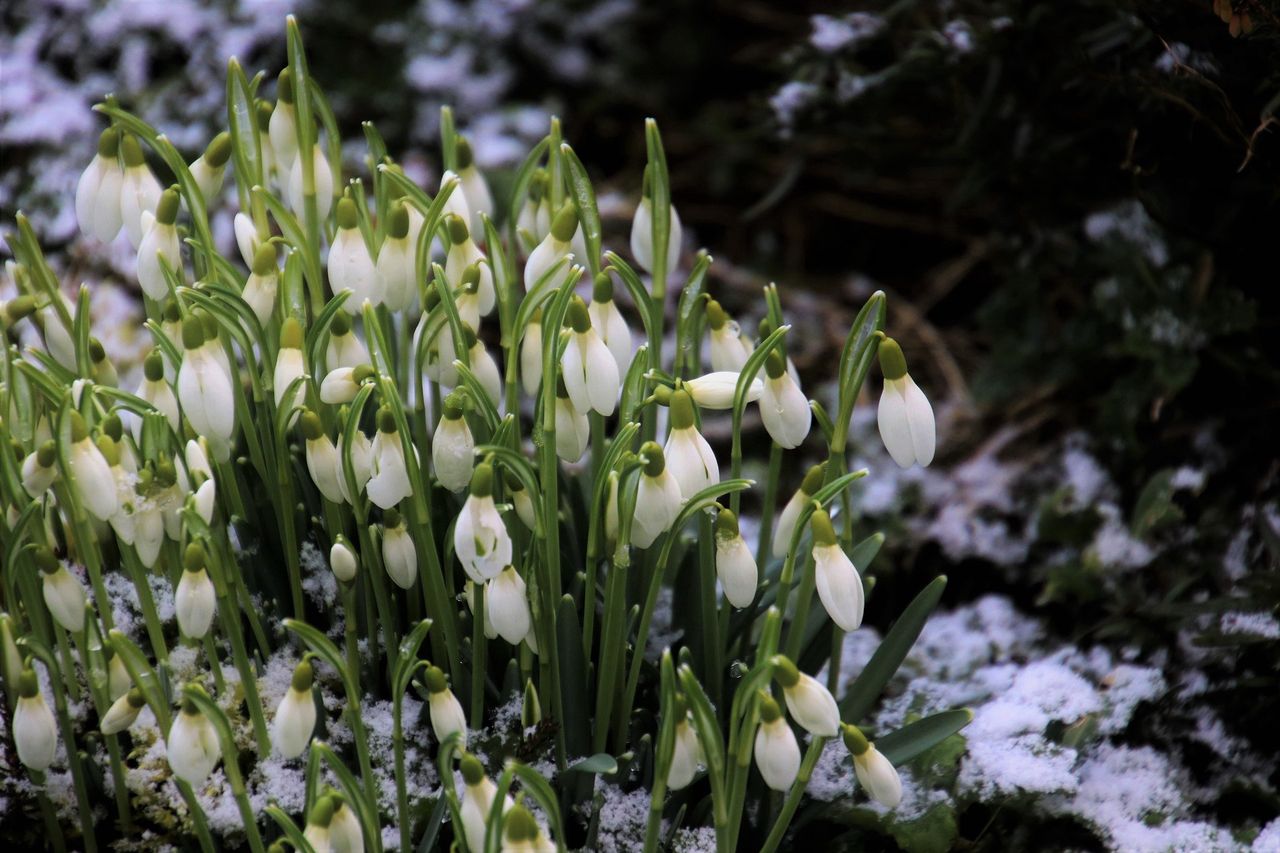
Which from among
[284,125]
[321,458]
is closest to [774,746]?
[321,458]

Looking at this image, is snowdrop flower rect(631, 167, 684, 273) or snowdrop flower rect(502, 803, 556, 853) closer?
snowdrop flower rect(502, 803, 556, 853)

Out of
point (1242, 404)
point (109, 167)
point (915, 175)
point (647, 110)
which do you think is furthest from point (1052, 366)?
point (109, 167)

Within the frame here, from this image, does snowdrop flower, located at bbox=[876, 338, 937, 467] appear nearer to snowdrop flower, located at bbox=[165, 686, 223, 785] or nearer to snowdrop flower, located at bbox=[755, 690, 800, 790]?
snowdrop flower, located at bbox=[755, 690, 800, 790]

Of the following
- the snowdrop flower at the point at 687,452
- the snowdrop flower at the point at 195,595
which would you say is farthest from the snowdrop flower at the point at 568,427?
the snowdrop flower at the point at 195,595

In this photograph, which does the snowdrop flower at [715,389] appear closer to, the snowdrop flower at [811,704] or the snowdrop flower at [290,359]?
the snowdrop flower at [811,704]

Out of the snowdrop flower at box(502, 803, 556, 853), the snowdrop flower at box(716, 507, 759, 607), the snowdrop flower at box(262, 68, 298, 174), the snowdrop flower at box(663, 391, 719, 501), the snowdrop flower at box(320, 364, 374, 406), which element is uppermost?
the snowdrop flower at box(262, 68, 298, 174)

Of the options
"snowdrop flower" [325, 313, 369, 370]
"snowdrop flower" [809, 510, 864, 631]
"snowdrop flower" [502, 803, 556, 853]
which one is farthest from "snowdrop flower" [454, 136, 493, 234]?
"snowdrop flower" [502, 803, 556, 853]

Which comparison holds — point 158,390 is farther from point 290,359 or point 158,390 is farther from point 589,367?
point 589,367
